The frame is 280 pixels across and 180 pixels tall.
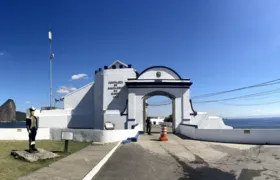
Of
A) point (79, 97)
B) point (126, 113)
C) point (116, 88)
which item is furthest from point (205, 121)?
point (79, 97)

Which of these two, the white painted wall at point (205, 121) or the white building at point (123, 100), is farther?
the white painted wall at point (205, 121)

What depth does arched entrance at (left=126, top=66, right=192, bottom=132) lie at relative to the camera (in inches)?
1043

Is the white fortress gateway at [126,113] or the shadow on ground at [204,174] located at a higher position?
the white fortress gateway at [126,113]

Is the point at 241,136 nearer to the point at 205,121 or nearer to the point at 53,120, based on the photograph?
the point at 205,121

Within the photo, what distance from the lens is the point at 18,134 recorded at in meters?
18.9

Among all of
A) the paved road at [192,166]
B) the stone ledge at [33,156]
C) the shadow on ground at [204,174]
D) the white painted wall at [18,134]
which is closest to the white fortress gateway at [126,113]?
the white painted wall at [18,134]

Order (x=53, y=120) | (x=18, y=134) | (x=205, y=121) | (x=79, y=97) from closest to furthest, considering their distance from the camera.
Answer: (x=18, y=134), (x=205, y=121), (x=53, y=120), (x=79, y=97)

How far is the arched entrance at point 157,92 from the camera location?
26500mm

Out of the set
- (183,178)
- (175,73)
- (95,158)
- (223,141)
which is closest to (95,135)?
(95,158)

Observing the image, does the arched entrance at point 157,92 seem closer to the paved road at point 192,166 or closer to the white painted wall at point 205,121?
the white painted wall at point 205,121

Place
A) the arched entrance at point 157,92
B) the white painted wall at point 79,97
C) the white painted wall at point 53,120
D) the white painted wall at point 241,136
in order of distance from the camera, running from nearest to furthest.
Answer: the white painted wall at point 241,136 < the arched entrance at point 157,92 < the white painted wall at point 53,120 < the white painted wall at point 79,97

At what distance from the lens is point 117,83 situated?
30406mm

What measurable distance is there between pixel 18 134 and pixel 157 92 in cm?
1365

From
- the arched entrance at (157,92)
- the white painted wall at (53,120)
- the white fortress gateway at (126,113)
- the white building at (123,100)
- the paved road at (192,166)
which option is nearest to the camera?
the paved road at (192,166)
